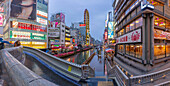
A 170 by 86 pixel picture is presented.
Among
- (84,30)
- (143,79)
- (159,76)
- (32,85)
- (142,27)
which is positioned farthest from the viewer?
(84,30)

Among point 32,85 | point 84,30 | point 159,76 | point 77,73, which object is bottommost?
point 159,76

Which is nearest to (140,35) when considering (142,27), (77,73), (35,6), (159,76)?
(142,27)

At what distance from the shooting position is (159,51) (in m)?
13.6

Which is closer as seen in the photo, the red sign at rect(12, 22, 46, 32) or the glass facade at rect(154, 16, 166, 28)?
the glass facade at rect(154, 16, 166, 28)

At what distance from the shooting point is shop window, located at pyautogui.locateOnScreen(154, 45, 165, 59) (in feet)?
42.6

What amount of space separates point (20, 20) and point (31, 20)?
4364 millimetres

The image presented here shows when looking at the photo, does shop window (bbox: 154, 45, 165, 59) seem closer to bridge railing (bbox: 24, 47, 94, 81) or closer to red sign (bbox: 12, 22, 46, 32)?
bridge railing (bbox: 24, 47, 94, 81)

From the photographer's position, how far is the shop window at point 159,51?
1297cm

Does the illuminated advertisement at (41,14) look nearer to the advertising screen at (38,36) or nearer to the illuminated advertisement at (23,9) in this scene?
the illuminated advertisement at (23,9)

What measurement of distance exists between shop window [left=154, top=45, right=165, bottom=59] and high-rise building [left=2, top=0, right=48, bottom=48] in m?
44.6

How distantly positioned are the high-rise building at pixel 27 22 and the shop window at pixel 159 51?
44.6 meters

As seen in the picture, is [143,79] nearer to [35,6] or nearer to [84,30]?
[35,6]

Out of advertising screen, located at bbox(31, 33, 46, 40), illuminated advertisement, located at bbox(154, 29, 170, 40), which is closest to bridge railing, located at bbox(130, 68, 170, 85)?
illuminated advertisement, located at bbox(154, 29, 170, 40)

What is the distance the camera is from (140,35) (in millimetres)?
12656
